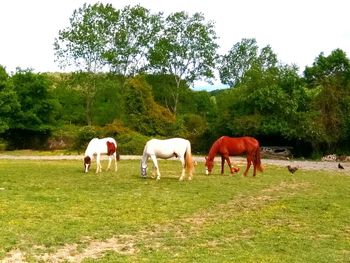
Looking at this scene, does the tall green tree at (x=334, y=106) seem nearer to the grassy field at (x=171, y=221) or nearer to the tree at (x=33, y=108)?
the grassy field at (x=171, y=221)

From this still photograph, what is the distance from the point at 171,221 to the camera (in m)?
11.0

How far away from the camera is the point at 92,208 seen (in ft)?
39.6

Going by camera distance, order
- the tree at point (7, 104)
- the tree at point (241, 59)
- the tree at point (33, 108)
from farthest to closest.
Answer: the tree at point (241, 59)
the tree at point (33, 108)
the tree at point (7, 104)

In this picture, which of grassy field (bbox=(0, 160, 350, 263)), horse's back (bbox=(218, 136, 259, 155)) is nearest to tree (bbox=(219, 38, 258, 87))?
horse's back (bbox=(218, 136, 259, 155))

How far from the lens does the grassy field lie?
8.28m

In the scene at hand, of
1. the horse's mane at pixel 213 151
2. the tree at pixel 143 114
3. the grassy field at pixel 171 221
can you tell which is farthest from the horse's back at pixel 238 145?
the tree at pixel 143 114

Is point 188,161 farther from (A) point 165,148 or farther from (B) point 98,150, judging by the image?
(B) point 98,150

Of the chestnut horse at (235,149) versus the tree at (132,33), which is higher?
the tree at (132,33)

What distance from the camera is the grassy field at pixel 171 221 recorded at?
8.28 metres

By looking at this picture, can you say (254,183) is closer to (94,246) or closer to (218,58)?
(94,246)

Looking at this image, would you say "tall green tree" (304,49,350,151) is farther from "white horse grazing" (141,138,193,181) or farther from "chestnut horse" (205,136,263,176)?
"white horse grazing" (141,138,193,181)

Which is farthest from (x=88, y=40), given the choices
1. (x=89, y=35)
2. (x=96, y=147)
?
(x=96, y=147)

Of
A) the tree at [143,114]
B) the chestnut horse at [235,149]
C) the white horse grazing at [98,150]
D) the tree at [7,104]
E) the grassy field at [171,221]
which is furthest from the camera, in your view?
the tree at [7,104]

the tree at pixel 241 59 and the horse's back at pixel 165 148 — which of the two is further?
the tree at pixel 241 59
